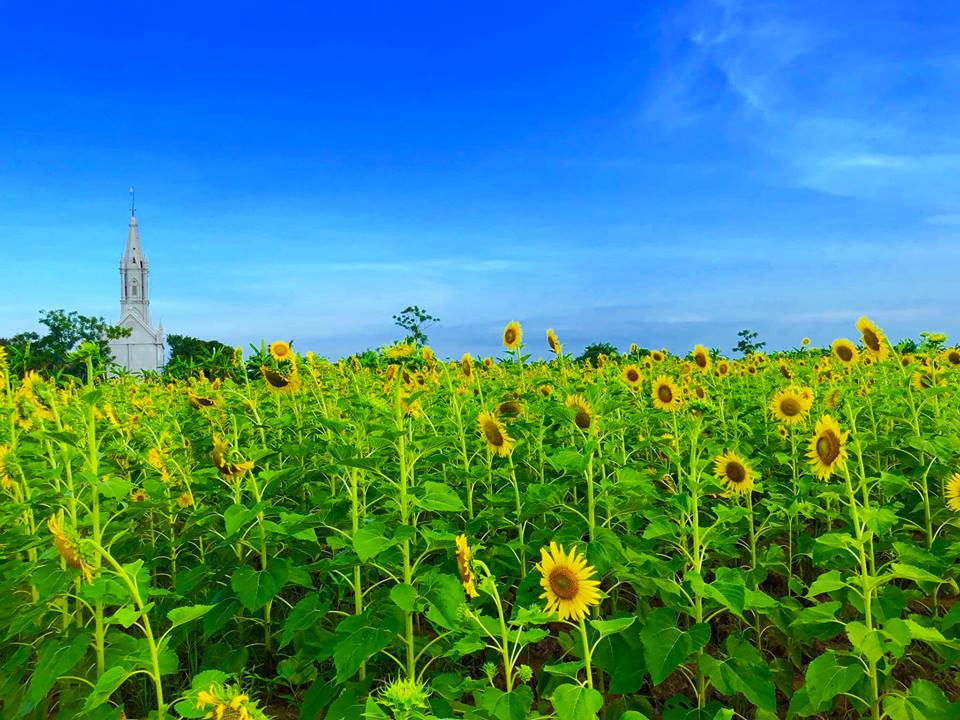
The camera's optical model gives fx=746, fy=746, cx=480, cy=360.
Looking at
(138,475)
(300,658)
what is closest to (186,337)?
(138,475)

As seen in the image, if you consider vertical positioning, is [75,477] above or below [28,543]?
above

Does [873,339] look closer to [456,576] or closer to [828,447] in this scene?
[828,447]

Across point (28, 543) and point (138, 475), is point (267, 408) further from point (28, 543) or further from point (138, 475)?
point (28, 543)

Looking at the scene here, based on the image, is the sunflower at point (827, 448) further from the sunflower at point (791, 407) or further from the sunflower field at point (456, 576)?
the sunflower at point (791, 407)

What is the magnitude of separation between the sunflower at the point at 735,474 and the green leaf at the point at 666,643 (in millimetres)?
1257

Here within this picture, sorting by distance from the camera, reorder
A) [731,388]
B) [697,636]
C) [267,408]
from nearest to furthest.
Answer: [697,636] → [267,408] → [731,388]

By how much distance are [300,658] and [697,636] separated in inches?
77.5

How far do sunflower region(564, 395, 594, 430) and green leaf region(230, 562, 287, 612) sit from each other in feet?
5.93

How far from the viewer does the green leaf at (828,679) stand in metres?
3.21

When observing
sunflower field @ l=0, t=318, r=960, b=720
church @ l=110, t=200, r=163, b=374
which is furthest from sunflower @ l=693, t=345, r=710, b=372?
church @ l=110, t=200, r=163, b=374

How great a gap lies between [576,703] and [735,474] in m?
2.32

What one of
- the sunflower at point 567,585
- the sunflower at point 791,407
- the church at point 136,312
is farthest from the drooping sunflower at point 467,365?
the church at point 136,312

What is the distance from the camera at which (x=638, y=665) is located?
3549 mm

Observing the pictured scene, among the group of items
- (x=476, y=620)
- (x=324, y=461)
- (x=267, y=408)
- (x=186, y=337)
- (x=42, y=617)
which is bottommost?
(x=42, y=617)
